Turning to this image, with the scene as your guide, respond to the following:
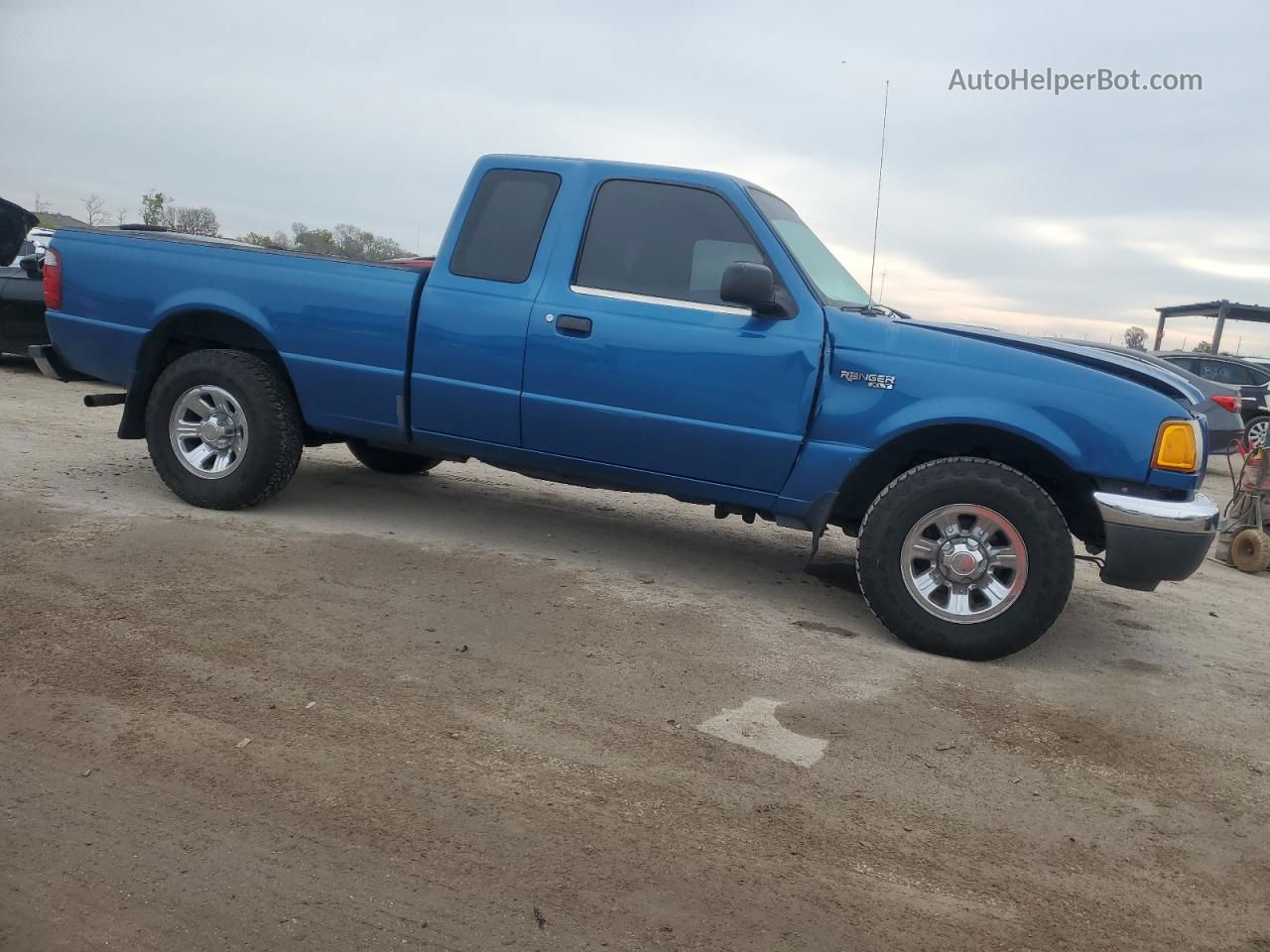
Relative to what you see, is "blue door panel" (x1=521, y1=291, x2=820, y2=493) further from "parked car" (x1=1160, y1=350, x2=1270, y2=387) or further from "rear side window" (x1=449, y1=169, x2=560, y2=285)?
"parked car" (x1=1160, y1=350, x2=1270, y2=387)

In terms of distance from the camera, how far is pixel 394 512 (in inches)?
236

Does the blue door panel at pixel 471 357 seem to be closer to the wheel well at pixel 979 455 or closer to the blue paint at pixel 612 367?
the blue paint at pixel 612 367

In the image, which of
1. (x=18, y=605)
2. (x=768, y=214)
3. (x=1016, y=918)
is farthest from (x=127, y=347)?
(x=1016, y=918)

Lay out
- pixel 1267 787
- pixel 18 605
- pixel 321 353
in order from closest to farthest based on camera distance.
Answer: pixel 1267 787, pixel 18 605, pixel 321 353

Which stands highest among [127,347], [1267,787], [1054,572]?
[127,347]

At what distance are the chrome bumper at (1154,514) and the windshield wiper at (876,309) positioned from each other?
138 centimetres

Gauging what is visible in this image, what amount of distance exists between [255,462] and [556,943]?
384cm

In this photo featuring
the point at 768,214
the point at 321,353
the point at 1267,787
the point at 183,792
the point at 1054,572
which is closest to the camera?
the point at 183,792

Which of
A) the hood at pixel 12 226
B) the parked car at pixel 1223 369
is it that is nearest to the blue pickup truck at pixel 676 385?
the hood at pixel 12 226

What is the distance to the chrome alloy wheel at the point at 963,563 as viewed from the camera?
431 centimetres

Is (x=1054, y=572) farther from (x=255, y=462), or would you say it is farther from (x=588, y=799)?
(x=255, y=462)

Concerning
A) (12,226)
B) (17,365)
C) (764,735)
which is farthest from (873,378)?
(12,226)

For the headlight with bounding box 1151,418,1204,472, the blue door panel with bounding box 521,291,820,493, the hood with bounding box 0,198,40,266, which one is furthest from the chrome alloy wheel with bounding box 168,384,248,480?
the hood with bounding box 0,198,40,266

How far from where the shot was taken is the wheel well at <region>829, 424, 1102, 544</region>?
4.45 metres
